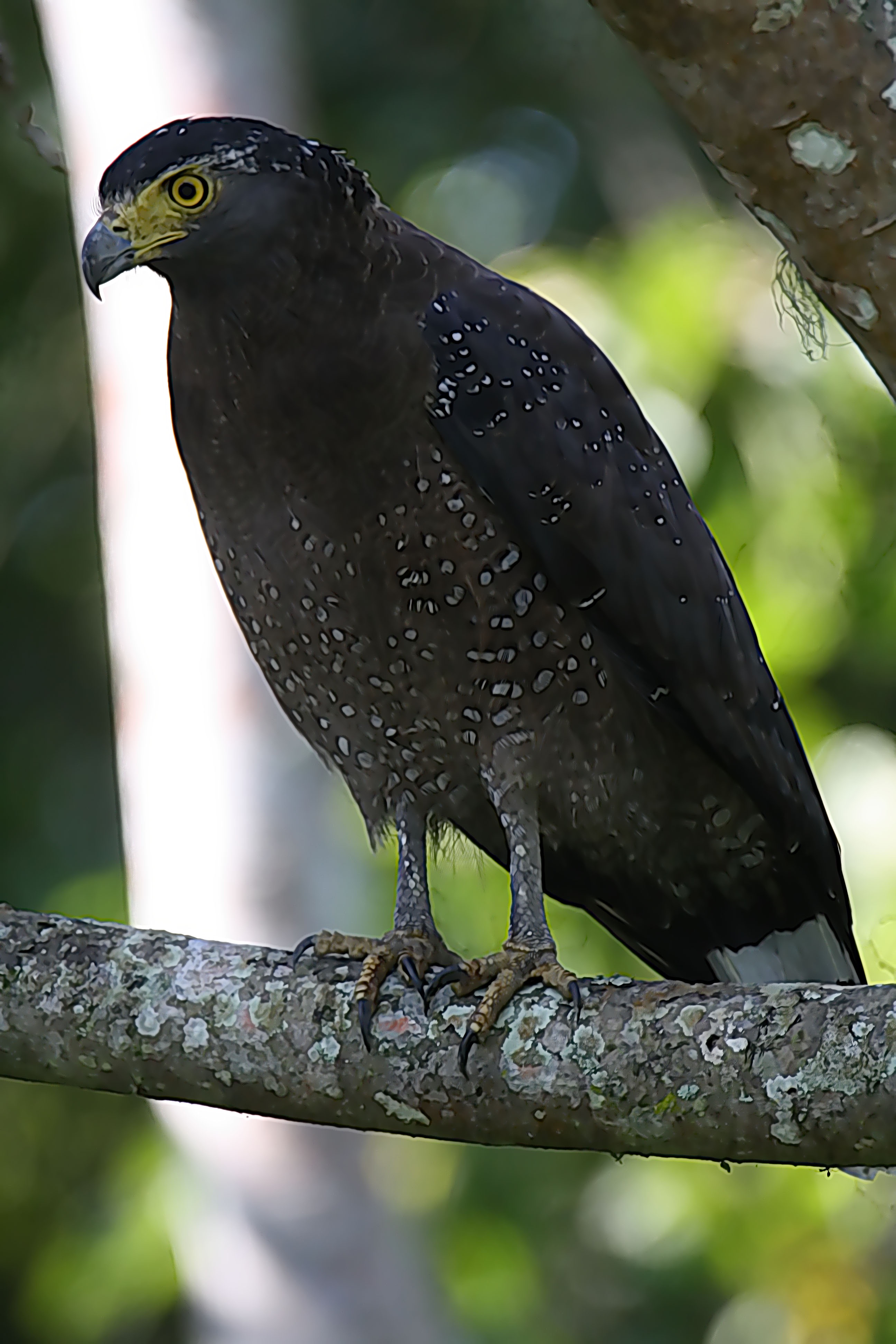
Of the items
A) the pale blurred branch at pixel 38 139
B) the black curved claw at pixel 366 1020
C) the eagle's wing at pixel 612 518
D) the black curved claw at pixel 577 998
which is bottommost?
the black curved claw at pixel 366 1020

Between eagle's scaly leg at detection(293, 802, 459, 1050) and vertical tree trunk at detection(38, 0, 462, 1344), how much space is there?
187 cm

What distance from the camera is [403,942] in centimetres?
327

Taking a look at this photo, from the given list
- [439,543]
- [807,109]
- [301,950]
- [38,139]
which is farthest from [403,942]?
[38,139]

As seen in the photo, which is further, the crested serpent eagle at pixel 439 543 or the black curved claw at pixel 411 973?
the crested serpent eagle at pixel 439 543

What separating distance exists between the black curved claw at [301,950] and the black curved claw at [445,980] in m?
0.25

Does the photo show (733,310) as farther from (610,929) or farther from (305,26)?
(305,26)

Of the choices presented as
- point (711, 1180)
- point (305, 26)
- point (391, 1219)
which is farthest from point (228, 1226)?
point (305, 26)

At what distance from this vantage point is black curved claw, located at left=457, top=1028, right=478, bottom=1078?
8.77ft

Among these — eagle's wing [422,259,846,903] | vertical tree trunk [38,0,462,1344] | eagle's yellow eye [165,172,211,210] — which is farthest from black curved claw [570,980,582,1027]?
vertical tree trunk [38,0,462,1344]

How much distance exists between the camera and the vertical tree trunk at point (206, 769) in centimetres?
525

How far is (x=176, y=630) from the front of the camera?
18.4 feet

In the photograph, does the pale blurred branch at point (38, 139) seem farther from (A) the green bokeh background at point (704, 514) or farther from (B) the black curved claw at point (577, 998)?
(B) the black curved claw at point (577, 998)

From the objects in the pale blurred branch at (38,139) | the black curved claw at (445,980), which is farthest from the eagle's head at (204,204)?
the black curved claw at (445,980)

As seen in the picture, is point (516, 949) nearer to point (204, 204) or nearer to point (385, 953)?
point (385, 953)
